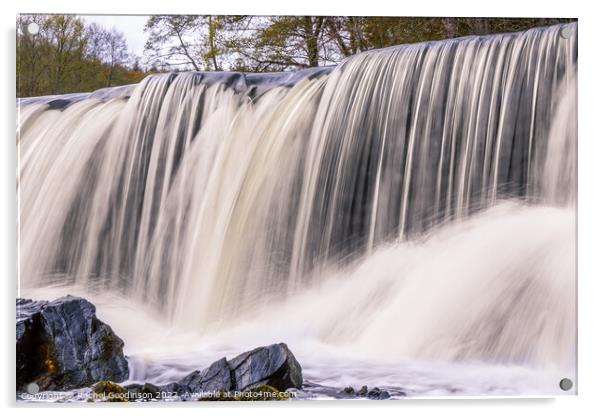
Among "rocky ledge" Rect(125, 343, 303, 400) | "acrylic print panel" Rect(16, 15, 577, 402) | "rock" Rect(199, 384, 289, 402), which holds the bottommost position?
"rock" Rect(199, 384, 289, 402)

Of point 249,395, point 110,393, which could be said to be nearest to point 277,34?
point 249,395

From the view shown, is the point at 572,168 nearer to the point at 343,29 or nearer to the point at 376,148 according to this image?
the point at 376,148

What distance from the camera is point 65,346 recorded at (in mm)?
2951

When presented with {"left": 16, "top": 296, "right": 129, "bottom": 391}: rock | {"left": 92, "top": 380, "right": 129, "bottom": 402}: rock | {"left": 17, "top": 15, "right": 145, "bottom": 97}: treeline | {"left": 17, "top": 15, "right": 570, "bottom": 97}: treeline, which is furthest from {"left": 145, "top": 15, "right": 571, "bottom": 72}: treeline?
{"left": 92, "top": 380, "right": 129, "bottom": 402}: rock

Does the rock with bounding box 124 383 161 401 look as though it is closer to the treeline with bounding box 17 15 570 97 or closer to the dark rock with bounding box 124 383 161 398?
the dark rock with bounding box 124 383 161 398

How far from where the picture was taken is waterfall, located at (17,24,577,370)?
2941 mm

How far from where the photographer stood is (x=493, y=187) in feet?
9.73

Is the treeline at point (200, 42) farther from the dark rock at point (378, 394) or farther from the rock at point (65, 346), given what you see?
the dark rock at point (378, 394)

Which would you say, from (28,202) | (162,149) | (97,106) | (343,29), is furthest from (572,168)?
(28,202)

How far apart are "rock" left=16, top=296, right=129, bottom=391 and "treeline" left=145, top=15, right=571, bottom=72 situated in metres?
1.11

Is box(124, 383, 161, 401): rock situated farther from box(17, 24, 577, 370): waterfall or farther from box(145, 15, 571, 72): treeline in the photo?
box(145, 15, 571, 72): treeline

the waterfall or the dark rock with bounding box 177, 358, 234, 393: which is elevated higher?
the waterfall

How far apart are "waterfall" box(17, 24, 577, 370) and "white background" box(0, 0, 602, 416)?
0.06 meters
